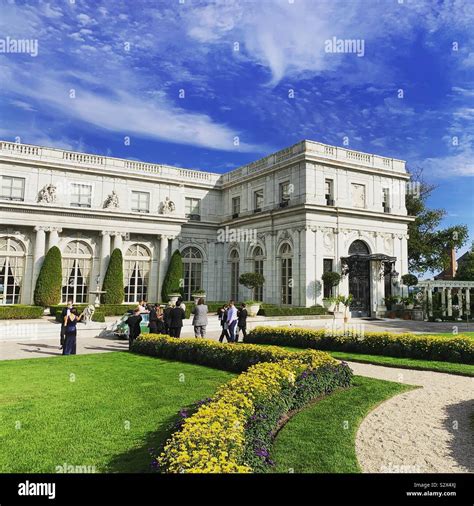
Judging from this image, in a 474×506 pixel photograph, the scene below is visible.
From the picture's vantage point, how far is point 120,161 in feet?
104

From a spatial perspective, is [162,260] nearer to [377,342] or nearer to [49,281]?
[49,281]

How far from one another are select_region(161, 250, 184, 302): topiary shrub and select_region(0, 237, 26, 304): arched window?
9.75m

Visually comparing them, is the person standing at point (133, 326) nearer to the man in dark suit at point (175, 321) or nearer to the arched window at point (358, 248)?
the man in dark suit at point (175, 321)

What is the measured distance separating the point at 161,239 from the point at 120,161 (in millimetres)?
7104

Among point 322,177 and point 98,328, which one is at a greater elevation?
point 322,177

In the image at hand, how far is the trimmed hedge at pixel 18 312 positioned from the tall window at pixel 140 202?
1196cm

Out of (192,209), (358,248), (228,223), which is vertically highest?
(192,209)

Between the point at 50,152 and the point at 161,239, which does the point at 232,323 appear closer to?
the point at 161,239

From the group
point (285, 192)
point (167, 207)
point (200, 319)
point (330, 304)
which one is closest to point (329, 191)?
point (285, 192)

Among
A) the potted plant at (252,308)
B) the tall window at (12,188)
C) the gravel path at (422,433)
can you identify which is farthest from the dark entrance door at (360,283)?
the tall window at (12,188)

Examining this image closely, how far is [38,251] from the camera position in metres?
26.9

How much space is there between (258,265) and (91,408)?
79.8 feet

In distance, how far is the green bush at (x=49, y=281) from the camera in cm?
2602
